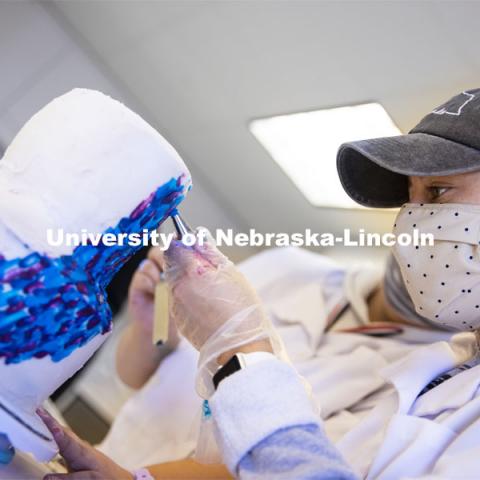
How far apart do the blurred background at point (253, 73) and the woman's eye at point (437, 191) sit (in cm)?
25

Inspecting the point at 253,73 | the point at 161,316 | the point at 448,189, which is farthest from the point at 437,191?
the point at 161,316

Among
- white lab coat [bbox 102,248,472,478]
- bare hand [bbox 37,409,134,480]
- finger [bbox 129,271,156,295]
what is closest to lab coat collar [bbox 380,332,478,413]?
white lab coat [bbox 102,248,472,478]

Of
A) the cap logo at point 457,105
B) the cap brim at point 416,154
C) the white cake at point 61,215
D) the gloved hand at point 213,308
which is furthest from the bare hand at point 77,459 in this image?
the cap logo at point 457,105

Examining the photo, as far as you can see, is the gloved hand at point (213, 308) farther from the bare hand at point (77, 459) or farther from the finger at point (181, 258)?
the bare hand at point (77, 459)

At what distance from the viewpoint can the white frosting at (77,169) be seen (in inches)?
28.1

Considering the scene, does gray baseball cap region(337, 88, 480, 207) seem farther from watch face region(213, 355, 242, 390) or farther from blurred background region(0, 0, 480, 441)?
watch face region(213, 355, 242, 390)

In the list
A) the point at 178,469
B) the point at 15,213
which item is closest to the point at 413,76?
the point at 15,213

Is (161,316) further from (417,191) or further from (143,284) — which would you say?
(417,191)

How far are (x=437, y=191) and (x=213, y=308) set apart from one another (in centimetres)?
44

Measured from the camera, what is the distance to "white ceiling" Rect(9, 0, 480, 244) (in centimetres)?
107

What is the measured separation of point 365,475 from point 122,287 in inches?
43.8

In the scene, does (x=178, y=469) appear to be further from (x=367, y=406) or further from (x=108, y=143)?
(x=108, y=143)

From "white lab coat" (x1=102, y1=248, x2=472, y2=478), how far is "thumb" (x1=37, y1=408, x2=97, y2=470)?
44 cm

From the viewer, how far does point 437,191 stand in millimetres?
963
